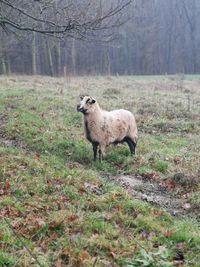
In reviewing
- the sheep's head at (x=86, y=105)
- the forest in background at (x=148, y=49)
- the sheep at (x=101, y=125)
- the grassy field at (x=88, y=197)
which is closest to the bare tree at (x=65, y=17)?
the sheep's head at (x=86, y=105)

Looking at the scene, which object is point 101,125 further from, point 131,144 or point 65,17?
point 65,17

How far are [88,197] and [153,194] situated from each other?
5.55 ft

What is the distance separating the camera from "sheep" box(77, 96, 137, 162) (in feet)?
34.2

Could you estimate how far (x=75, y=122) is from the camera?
14.8 m

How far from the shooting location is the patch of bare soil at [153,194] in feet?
26.2

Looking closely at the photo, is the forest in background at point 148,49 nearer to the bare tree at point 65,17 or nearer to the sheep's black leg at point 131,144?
the bare tree at point 65,17

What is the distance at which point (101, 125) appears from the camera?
1058 cm

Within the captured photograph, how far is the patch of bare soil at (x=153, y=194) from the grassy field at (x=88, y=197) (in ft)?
0.22

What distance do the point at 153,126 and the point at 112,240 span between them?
924cm

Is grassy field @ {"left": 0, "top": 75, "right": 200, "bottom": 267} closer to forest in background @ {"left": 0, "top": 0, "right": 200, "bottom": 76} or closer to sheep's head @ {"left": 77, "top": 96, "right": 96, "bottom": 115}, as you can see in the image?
sheep's head @ {"left": 77, "top": 96, "right": 96, "bottom": 115}

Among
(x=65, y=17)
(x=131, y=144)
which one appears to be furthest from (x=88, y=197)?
(x=65, y=17)

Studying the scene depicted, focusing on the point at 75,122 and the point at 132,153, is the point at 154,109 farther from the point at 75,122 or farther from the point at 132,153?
the point at 132,153

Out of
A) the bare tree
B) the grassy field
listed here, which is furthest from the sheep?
the bare tree

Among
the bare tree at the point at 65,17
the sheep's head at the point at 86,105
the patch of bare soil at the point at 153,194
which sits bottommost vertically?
the patch of bare soil at the point at 153,194
